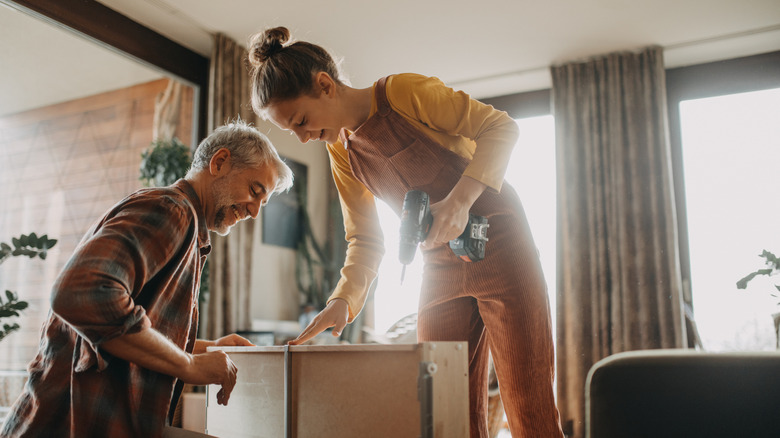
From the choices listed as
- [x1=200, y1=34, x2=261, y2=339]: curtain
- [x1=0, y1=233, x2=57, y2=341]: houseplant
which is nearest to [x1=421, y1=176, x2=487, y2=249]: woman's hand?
[x1=0, y1=233, x2=57, y2=341]: houseplant

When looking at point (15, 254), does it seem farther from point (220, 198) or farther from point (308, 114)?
point (308, 114)

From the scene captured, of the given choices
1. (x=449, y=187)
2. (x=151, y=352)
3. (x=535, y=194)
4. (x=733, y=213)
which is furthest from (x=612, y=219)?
(x=151, y=352)

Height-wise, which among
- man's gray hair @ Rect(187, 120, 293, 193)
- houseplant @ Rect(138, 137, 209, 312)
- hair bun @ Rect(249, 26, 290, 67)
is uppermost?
houseplant @ Rect(138, 137, 209, 312)

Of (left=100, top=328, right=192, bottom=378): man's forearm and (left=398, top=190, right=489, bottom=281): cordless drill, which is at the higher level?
(left=398, top=190, right=489, bottom=281): cordless drill

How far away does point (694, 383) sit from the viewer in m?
0.84

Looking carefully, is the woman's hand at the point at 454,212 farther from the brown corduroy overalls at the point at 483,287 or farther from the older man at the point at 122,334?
the older man at the point at 122,334

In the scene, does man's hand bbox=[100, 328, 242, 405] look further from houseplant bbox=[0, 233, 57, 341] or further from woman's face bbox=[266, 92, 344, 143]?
houseplant bbox=[0, 233, 57, 341]

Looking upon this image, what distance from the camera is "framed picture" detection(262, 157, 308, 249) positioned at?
422cm

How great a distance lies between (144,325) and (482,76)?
378 centimetres

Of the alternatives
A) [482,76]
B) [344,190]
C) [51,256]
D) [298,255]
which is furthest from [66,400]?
[482,76]

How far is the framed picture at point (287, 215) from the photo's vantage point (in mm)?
4219

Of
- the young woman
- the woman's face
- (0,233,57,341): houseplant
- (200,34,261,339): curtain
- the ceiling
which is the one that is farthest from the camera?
(200,34,261,339): curtain

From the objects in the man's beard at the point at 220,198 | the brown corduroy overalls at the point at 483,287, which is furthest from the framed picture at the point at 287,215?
the brown corduroy overalls at the point at 483,287

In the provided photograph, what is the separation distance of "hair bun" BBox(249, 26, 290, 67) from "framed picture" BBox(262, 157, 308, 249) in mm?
2861
